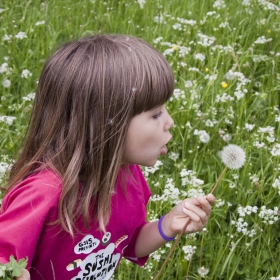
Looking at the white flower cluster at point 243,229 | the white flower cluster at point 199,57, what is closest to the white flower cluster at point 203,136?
the white flower cluster at point 243,229

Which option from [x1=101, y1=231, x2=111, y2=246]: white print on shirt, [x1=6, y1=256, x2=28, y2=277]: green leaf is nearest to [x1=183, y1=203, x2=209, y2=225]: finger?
[x1=101, y1=231, x2=111, y2=246]: white print on shirt

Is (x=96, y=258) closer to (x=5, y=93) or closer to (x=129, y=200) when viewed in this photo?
(x=129, y=200)

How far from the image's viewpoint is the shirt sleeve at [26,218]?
1.69 meters

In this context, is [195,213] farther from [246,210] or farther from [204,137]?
[204,137]

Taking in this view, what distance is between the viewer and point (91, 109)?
5.89 feet

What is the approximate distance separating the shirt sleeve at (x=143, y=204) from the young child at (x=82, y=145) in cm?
20

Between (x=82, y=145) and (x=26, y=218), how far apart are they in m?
0.26

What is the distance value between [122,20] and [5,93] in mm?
1052

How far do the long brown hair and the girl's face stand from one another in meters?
0.03

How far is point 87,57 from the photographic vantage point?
1.81 m

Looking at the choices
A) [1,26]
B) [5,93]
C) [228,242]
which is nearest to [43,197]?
[228,242]

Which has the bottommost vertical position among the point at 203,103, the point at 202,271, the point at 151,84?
the point at 202,271

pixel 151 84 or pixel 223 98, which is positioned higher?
pixel 151 84

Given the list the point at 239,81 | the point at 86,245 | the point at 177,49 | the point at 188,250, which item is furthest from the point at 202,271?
the point at 177,49
